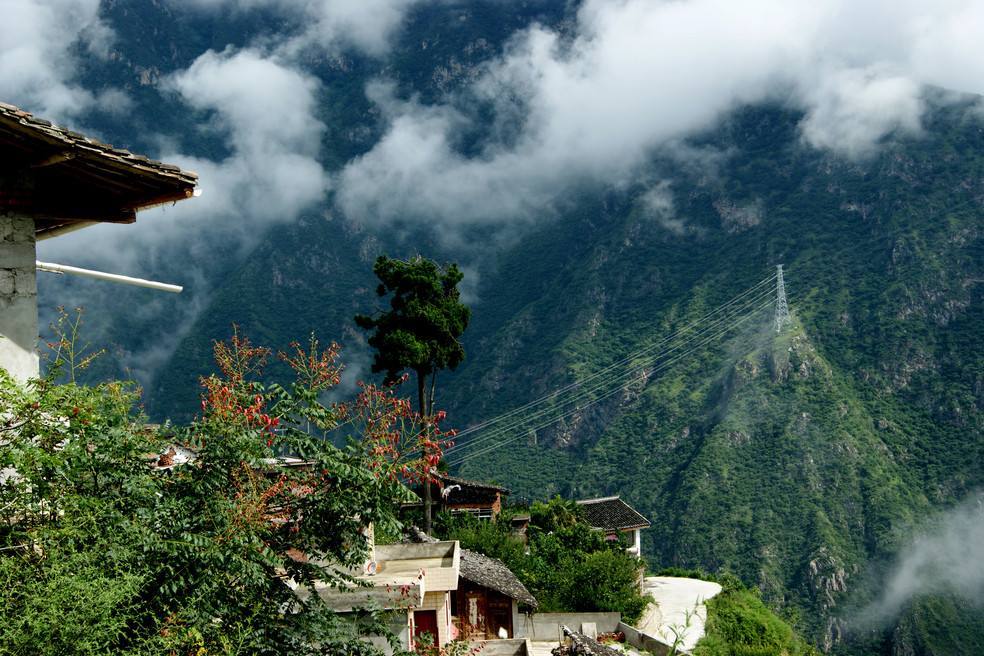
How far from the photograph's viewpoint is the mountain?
89.7 meters

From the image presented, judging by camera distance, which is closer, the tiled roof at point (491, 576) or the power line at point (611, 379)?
the tiled roof at point (491, 576)

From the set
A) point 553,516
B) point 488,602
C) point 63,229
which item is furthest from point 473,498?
point 63,229

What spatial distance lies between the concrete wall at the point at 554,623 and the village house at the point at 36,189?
2993 cm

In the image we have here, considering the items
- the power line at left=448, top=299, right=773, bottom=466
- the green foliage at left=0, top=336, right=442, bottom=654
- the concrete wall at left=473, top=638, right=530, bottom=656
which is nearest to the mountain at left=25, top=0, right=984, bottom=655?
the power line at left=448, top=299, right=773, bottom=466

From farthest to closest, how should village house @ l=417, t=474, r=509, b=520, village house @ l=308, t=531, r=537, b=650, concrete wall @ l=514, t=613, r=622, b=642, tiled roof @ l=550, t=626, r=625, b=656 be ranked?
1. village house @ l=417, t=474, r=509, b=520
2. concrete wall @ l=514, t=613, r=622, b=642
3. tiled roof @ l=550, t=626, r=625, b=656
4. village house @ l=308, t=531, r=537, b=650

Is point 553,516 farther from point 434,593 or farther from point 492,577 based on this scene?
point 434,593

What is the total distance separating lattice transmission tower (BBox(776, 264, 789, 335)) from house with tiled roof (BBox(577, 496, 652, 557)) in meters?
54.1

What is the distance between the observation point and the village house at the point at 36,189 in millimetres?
6348

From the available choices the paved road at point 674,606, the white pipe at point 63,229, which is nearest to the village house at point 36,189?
the white pipe at point 63,229

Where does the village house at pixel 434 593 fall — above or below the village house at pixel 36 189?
below

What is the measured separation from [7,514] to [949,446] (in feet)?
351

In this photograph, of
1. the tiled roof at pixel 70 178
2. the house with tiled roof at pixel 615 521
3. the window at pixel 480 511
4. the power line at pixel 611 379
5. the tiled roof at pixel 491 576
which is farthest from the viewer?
the power line at pixel 611 379

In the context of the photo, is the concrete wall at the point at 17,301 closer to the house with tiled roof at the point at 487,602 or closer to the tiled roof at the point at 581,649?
the tiled roof at the point at 581,649

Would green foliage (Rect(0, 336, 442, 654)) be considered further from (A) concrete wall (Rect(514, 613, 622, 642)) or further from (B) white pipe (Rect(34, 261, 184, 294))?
(A) concrete wall (Rect(514, 613, 622, 642))
